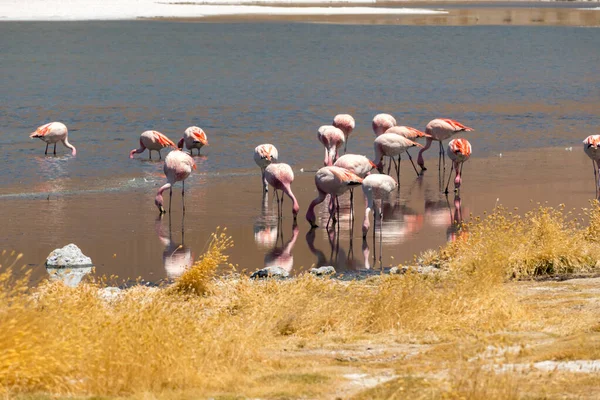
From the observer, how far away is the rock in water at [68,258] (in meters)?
11.8

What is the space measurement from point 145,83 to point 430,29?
3551cm

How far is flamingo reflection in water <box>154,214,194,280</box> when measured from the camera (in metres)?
12.0

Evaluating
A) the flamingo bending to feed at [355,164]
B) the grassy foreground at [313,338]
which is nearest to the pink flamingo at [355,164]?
the flamingo bending to feed at [355,164]

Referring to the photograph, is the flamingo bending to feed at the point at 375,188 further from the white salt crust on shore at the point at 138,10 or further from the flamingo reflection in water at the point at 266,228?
the white salt crust on shore at the point at 138,10

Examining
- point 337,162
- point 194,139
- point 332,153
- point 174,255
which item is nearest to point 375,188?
point 337,162

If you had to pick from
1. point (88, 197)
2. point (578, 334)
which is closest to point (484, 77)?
point (88, 197)

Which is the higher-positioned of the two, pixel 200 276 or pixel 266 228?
pixel 266 228

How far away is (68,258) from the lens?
467 inches

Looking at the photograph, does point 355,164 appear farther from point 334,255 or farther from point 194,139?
point 194,139

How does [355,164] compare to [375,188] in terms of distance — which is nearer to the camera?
[375,188]

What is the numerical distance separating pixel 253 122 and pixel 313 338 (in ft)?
62.3

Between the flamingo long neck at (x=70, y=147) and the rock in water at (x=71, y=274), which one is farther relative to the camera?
the flamingo long neck at (x=70, y=147)

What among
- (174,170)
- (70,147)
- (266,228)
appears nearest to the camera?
(266,228)

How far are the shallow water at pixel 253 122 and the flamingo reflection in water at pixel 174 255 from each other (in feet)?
0.16
